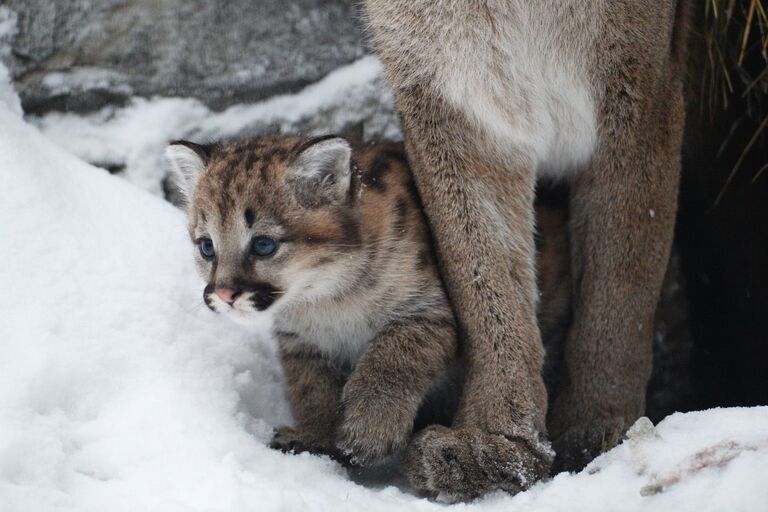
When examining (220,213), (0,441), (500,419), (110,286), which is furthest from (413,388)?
(0,441)

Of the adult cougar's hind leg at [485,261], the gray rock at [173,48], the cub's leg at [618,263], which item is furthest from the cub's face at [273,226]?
the gray rock at [173,48]

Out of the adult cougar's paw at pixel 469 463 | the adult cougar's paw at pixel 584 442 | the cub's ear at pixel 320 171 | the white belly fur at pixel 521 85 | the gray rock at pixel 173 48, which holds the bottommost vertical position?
the adult cougar's paw at pixel 584 442

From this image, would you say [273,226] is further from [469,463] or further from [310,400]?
[469,463]

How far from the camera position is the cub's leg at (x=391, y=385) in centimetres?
372

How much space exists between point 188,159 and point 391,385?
4.16 feet

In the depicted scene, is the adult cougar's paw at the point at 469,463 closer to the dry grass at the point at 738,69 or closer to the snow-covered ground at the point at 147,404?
the snow-covered ground at the point at 147,404

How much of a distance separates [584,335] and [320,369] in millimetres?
1159

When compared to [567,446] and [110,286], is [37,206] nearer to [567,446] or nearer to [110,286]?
[110,286]

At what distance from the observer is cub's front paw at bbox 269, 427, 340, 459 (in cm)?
377

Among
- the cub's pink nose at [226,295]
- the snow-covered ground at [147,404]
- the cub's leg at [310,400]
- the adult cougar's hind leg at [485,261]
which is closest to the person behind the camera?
the snow-covered ground at [147,404]

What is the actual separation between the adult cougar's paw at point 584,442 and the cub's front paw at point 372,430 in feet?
2.47

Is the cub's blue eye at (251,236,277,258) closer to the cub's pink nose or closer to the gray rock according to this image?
the cub's pink nose

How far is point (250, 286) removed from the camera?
3.66m

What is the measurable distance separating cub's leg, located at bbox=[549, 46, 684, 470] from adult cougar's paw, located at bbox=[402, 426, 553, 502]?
0.38m
